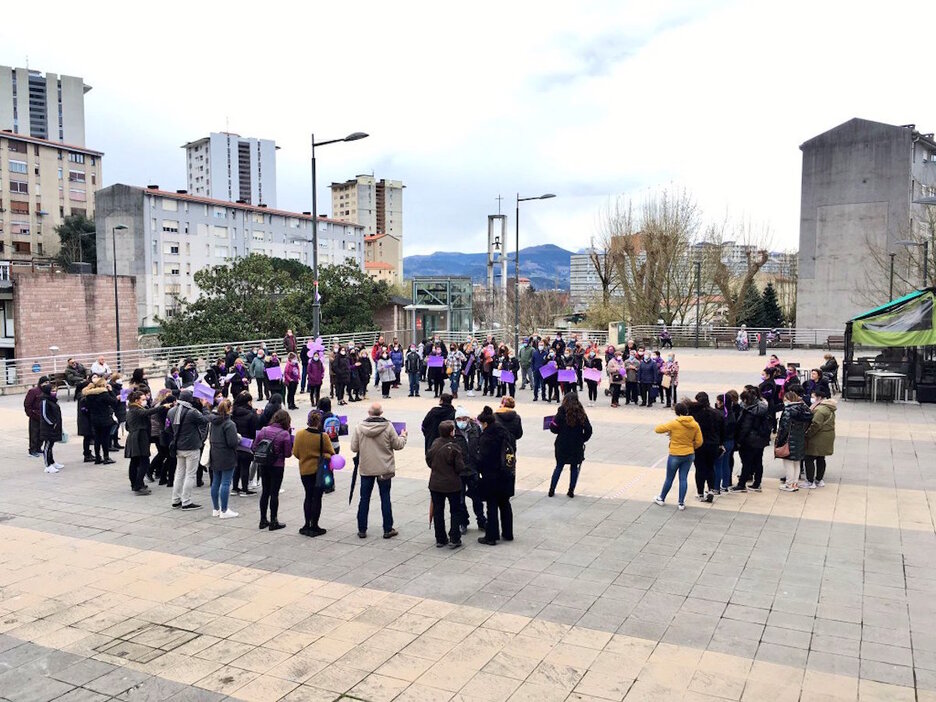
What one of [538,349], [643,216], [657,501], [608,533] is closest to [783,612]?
[608,533]

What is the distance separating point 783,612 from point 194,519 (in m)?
7.07

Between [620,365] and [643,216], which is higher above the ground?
[643,216]

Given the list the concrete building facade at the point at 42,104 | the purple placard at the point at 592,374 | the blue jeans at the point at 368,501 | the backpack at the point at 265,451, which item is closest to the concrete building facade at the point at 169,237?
the purple placard at the point at 592,374

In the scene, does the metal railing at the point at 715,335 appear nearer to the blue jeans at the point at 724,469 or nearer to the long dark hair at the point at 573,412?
the blue jeans at the point at 724,469

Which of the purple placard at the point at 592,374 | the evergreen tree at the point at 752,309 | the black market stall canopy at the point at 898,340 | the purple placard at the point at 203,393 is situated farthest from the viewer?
the evergreen tree at the point at 752,309

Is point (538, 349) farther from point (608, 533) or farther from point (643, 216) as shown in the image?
point (643, 216)

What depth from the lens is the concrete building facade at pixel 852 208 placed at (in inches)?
2004

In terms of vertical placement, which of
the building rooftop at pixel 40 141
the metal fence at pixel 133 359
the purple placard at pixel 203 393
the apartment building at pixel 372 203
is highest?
the apartment building at pixel 372 203

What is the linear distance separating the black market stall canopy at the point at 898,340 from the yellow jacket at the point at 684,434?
42.5 feet

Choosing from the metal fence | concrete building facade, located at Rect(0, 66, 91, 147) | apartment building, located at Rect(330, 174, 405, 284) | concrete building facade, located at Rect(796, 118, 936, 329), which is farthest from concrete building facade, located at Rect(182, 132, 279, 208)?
the metal fence

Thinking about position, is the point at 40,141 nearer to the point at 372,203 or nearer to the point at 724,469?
the point at 724,469

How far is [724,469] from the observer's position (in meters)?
11.0

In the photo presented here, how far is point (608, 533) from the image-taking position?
905 centimetres

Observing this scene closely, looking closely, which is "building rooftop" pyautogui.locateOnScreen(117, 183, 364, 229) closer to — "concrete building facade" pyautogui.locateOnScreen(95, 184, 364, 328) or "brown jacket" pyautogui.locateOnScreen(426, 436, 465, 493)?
"concrete building facade" pyautogui.locateOnScreen(95, 184, 364, 328)
